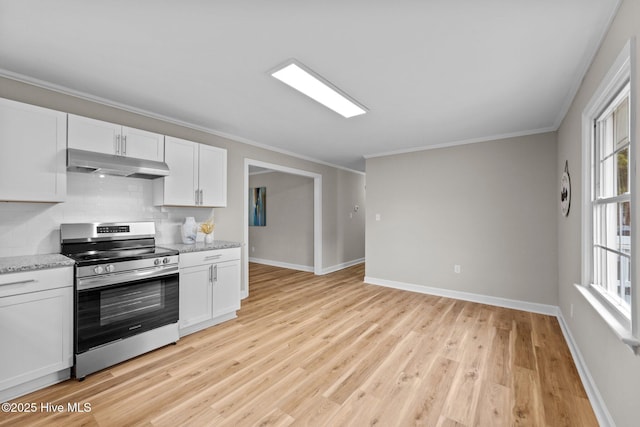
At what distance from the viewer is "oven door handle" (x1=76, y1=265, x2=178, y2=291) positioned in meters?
2.22

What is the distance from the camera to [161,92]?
2.67 metres

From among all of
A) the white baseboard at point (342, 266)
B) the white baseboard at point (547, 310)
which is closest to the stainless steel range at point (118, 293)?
the white baseboard at point (547, 310)

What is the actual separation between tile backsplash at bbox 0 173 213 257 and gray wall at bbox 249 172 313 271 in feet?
10.7

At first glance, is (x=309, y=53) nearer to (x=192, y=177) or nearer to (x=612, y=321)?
(x=192, y=177)

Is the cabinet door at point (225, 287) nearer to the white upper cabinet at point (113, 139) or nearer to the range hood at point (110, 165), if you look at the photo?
the range hood at point (110, 165)

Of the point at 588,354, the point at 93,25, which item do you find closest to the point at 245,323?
the point at 93,25

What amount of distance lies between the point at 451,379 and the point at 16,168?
3.84 metres

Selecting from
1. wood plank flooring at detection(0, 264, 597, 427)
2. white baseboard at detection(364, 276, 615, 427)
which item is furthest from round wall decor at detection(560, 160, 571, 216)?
wood plank flooring at detection(0, 264, 597, 427)

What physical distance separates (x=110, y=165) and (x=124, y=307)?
130cm

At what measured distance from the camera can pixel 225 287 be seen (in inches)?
130

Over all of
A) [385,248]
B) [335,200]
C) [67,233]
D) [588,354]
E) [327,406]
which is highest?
[335,200]

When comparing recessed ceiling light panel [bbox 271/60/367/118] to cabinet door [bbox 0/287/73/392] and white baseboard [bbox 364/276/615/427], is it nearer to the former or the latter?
cabinet door [bbox 0/287/73/392]

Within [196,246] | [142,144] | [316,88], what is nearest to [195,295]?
[196,246]

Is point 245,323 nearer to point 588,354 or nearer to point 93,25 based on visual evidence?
point 93,25
